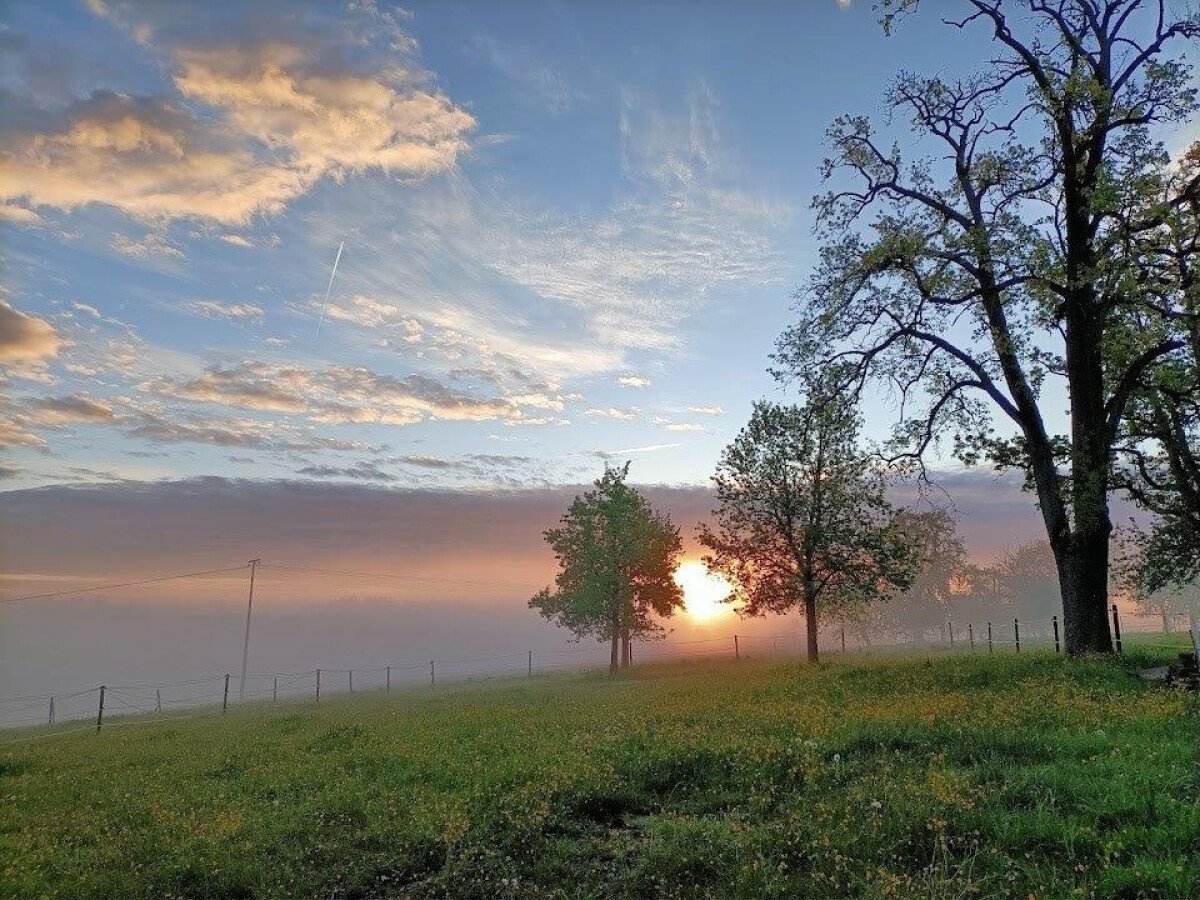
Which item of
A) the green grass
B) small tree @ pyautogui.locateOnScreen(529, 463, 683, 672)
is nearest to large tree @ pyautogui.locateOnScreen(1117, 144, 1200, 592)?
the green grass

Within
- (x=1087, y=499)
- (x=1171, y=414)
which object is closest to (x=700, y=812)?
(x=1087, y=499)

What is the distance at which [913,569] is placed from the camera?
38.5m

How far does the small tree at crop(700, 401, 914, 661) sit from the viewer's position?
1491 inches

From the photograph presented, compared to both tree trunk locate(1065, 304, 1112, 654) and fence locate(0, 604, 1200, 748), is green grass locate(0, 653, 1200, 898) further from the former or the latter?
tree trunk locate(1065, 304, 1112, 654)

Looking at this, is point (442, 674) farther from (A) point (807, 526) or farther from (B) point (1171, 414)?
(B) point (1171, 414)

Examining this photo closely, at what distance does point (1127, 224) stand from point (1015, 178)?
3888 millimetres

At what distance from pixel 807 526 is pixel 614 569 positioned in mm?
22236

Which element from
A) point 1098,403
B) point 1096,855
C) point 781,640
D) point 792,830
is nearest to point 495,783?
point 792,830

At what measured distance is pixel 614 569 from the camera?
56969mm

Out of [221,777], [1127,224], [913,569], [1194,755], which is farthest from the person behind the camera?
[913,569]

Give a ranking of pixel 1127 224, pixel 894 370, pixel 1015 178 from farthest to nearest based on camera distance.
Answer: pixel 894 370 → pixel 1015 178 → pixel 1127 224

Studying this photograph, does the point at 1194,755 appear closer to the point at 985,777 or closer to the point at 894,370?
the point at 985,777

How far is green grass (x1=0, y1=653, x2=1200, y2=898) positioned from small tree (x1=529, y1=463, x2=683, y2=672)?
1594 inches

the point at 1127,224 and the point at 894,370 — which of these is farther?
the point at 894,370
